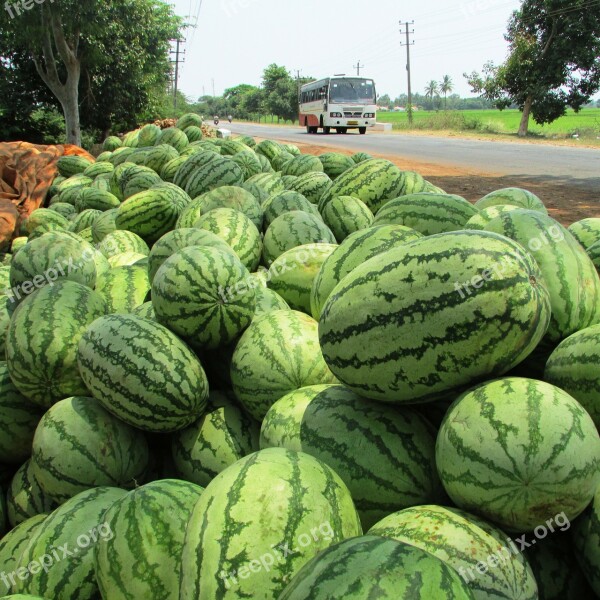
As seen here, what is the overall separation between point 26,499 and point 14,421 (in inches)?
13.7

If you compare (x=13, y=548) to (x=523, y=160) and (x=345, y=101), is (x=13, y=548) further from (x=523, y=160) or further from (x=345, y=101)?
(x=345, y=101)

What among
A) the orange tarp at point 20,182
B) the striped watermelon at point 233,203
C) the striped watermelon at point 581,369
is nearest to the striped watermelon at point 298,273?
the striped watermelon at point 233,203

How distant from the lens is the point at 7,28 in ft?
46.3

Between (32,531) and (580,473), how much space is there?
1.91 metres

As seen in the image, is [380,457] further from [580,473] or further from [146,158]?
[146,158]

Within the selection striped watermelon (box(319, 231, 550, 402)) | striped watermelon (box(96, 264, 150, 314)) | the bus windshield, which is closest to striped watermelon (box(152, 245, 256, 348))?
striped watermelon (box(96, 264, 150, 314))

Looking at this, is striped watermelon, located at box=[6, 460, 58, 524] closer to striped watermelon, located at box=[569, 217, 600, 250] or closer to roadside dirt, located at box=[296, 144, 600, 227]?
striped watermelon, located at box=[569, 217, 600, 250]

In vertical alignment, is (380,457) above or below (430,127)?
below

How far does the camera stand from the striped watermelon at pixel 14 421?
2.46 meters

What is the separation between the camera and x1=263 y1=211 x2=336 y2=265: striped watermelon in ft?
10.8

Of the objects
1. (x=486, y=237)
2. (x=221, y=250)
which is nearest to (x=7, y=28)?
(x=221, y=250)

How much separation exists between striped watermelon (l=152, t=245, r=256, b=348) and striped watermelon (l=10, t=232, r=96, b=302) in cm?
77

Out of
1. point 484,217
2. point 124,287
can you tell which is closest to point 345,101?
point 124,287

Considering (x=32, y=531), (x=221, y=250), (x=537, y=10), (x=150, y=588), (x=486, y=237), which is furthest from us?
(x=537, y=10)
